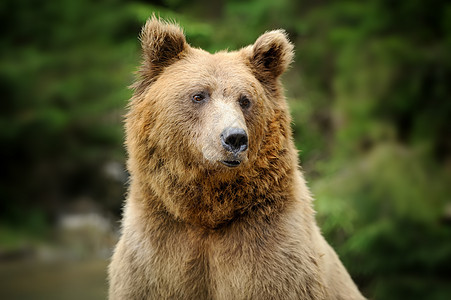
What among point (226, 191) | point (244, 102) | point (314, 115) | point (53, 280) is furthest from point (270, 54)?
point (53, 280)

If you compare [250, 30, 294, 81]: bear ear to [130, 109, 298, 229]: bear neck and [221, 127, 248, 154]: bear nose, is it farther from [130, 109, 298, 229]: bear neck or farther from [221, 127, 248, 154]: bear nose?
[221, 127, 248, 154]: bear nose

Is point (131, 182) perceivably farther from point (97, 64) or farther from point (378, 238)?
point (97, 64)

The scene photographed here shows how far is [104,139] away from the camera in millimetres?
16219

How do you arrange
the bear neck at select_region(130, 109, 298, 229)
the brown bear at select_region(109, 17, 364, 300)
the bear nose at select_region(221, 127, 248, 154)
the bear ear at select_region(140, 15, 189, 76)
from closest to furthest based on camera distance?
1. the bear nose at select_region(221, 127, 248, 154)
2. the brown bear at select_region(109, 17, 364, 300)
3. the bear neck at select_region(130, 109, 298, 229)
4. the bear ear at select_region(140, 15, 189, 76)

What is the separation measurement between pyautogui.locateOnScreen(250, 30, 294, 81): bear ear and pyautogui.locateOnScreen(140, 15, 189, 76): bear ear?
0.49m

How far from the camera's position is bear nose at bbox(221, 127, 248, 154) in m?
3.31

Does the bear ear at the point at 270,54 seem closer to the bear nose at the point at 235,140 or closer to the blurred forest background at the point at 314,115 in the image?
the bear nose at the point at 235,140

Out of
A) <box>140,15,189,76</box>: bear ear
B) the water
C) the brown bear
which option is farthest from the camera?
the water

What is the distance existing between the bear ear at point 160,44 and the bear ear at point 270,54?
1.60ft

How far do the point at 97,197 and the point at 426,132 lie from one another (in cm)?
1095

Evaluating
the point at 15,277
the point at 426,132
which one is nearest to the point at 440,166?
the point at 426,132

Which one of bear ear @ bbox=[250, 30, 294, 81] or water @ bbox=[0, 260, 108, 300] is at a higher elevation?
water @ bbox=[0, 260, 108, 300]

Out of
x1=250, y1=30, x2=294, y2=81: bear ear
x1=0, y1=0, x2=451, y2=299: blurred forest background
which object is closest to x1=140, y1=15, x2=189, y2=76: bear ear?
x1=250, y1=30, x2=294, y2=81: bear ear

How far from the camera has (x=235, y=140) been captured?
3.32m
